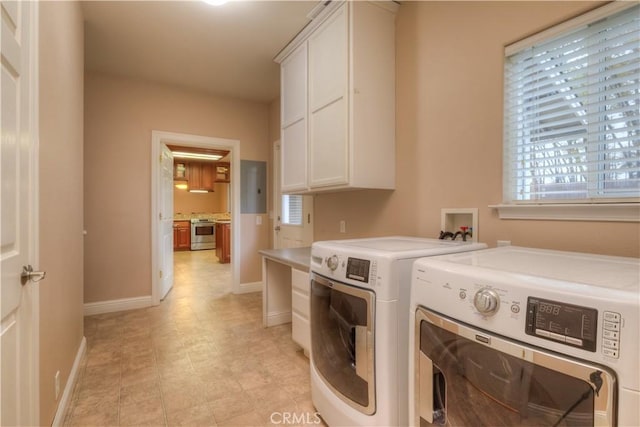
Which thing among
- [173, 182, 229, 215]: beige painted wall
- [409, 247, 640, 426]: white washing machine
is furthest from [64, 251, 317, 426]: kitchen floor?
[173, 182, 229, 215]: beige painted wall

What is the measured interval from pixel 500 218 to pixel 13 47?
2266mm

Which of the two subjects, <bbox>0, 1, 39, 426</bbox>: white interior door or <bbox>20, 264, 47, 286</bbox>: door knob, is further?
<bbox>20, 264, 47, 286</bbox>: door knob

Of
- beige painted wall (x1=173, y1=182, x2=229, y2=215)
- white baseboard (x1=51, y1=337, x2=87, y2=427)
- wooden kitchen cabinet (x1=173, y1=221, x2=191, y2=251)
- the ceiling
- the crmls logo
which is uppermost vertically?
the ceiling

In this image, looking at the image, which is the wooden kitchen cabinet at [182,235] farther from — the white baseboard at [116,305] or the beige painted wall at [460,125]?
the beige painted wall at [460,125]

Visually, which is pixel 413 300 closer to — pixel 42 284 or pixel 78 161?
pixel 42 284

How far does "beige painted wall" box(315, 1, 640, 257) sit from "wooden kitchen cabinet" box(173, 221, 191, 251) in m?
7.59

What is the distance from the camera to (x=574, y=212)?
143 cm

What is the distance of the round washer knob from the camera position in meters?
1.55

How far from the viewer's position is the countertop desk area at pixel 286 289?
2.40 meters

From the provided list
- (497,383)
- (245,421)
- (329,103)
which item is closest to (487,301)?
(497,383)

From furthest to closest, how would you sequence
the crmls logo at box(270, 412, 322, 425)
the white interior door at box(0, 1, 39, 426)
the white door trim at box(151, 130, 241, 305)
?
the white door trim at box(151, 130, 241, 305)
the crmls logo at box(270, 412, 322, 425)
the white interior door at box(0, 1, 39, 426)

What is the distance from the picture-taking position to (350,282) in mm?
1446

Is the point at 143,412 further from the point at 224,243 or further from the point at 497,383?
the point at 224,243

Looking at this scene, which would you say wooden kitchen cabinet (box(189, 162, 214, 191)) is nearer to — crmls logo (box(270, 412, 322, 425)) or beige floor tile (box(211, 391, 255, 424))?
beige floor tile (box(211, 391, 255, 424))
